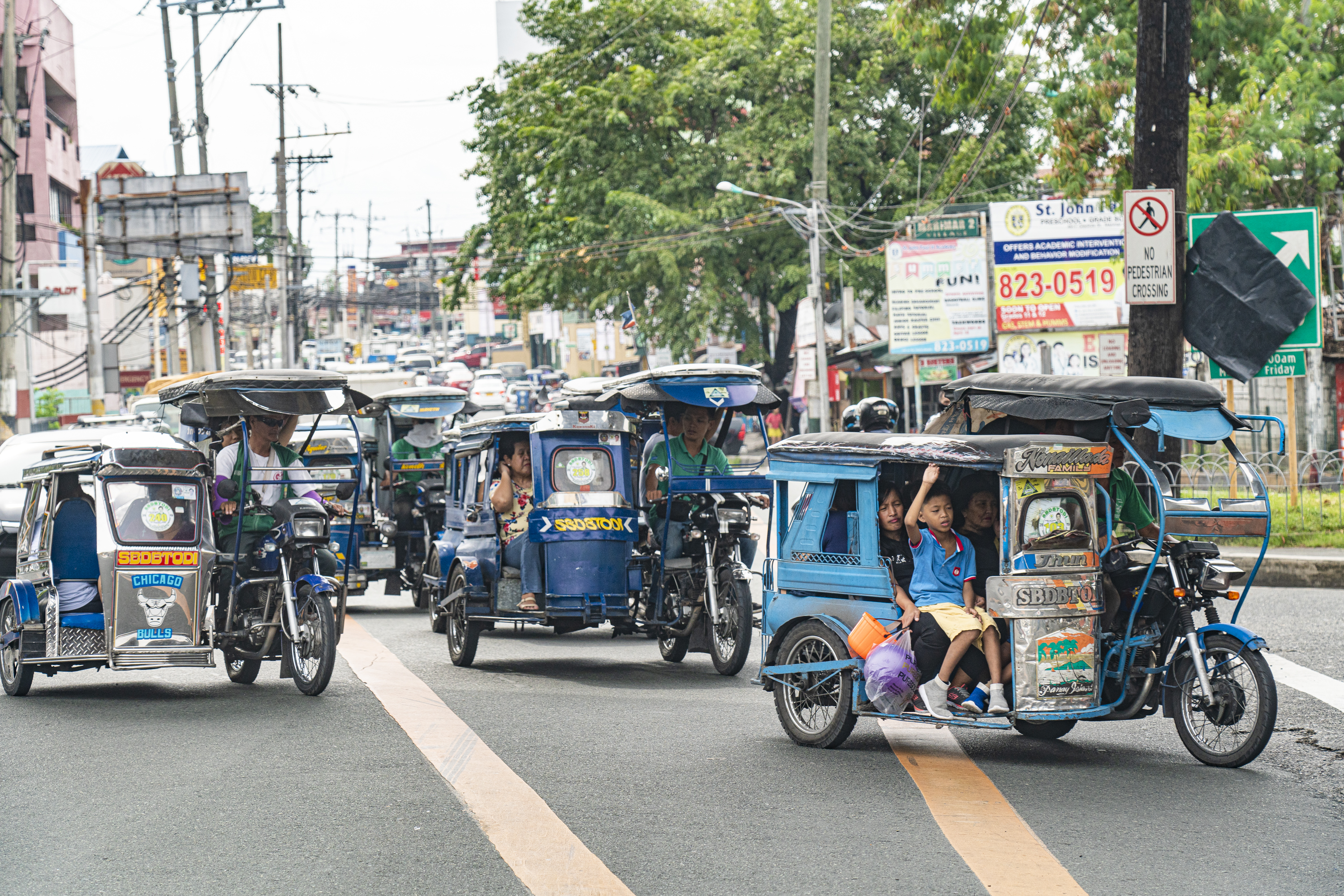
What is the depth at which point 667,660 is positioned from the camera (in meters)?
12.4

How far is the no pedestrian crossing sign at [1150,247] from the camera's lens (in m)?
13.7

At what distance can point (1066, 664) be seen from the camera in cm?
762

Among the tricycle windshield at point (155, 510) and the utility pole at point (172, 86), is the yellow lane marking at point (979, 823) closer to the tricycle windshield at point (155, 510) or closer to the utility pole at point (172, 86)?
the tricycle windshield at point (155, 510)

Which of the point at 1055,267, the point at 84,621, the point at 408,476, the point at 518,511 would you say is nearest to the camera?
the point at 84,621

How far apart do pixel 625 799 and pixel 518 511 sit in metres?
5.55

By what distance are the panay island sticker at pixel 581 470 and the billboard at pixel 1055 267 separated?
23.6m

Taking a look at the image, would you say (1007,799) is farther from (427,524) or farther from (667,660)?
(427,524)

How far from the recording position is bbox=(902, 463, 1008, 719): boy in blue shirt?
7.73m

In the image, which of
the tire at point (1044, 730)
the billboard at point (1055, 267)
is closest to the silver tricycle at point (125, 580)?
the tire at point (1044, 730)

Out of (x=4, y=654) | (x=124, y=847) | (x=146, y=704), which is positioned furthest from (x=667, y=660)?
(x=124, y=847)

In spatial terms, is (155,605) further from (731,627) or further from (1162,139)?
(1162,139)

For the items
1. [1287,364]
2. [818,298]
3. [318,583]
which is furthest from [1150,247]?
[818,298]

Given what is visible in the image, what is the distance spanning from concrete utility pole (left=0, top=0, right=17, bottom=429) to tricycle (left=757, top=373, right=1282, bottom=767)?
24.6m

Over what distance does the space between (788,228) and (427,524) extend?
26539 millimetres
